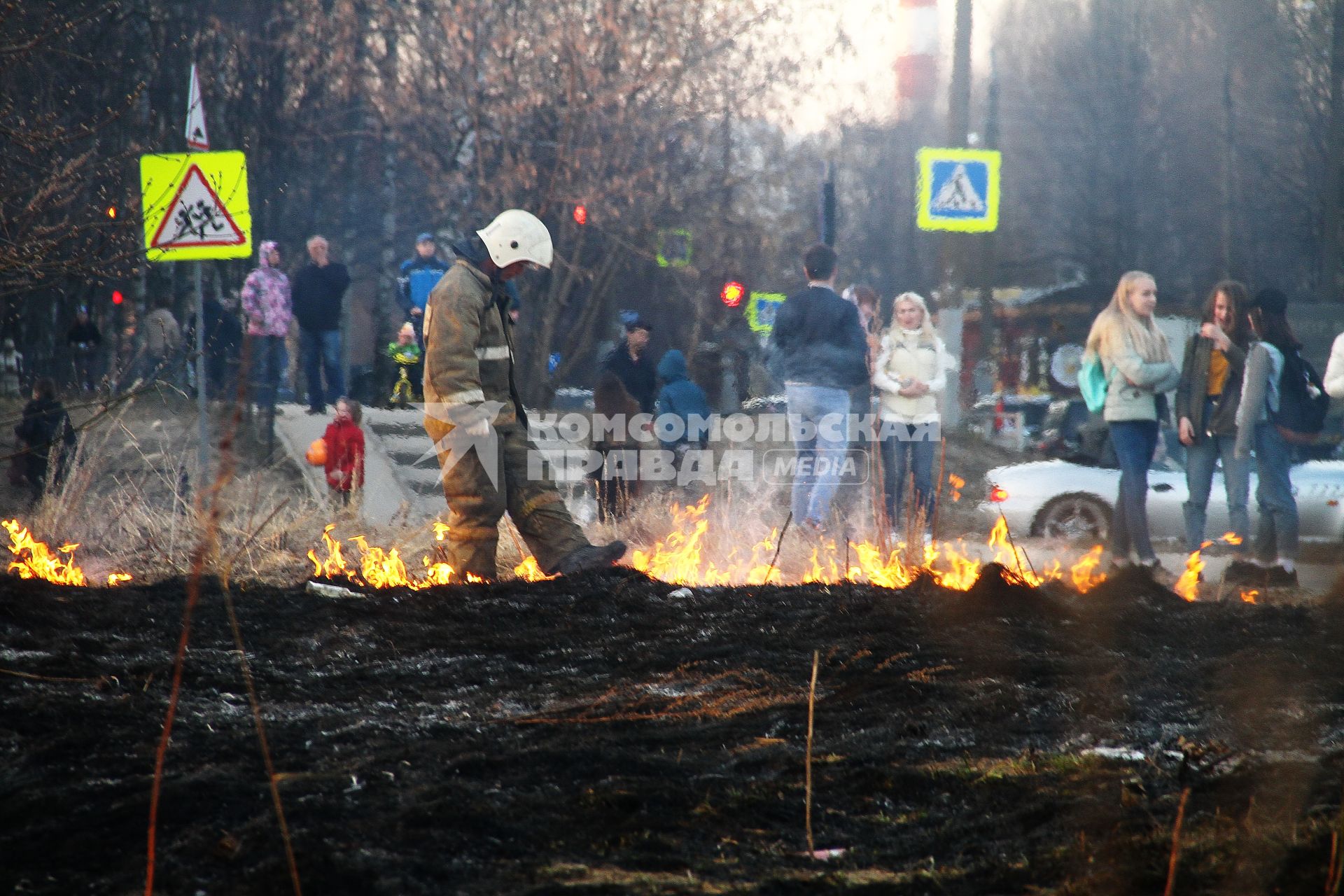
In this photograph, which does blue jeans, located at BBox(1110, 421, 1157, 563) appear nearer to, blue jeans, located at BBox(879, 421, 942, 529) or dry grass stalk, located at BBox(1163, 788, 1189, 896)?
blue jeans, located at BBox(879, 421, 942, 529)

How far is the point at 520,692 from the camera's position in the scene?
509 centimetres

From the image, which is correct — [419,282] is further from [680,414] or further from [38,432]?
[680,414]

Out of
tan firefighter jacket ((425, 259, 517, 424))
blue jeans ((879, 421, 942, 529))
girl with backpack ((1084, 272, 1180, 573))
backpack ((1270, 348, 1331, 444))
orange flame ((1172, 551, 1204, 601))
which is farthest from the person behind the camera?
blue jeans ((879, 421, 942, 529))

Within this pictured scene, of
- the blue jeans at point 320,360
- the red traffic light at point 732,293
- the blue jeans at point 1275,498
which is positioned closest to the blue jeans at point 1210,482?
the blue jeans at point 1275,498

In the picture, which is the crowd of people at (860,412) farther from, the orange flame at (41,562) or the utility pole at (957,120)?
the utility pole at (957,120)

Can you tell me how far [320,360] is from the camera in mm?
15094

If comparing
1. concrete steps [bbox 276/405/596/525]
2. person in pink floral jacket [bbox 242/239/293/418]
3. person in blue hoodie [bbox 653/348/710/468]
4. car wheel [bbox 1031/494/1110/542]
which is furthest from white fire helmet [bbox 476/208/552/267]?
person in pink floral jacket [bbox 242/239/293/418]

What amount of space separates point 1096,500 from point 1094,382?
3390 millimetres

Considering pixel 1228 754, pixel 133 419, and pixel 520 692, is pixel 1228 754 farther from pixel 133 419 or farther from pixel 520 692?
pixel 133 419

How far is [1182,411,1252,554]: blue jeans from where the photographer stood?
9.32 meters

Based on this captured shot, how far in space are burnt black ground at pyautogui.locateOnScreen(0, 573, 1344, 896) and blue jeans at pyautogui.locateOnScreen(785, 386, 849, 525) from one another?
2.78 m

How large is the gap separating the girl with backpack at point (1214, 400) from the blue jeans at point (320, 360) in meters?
8.66

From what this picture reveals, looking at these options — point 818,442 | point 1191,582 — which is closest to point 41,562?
point 818,442

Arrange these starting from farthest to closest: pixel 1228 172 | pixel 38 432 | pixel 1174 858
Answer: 1. pixel 1228 172
2. pixel 38 432
3. pixel 1174 858
